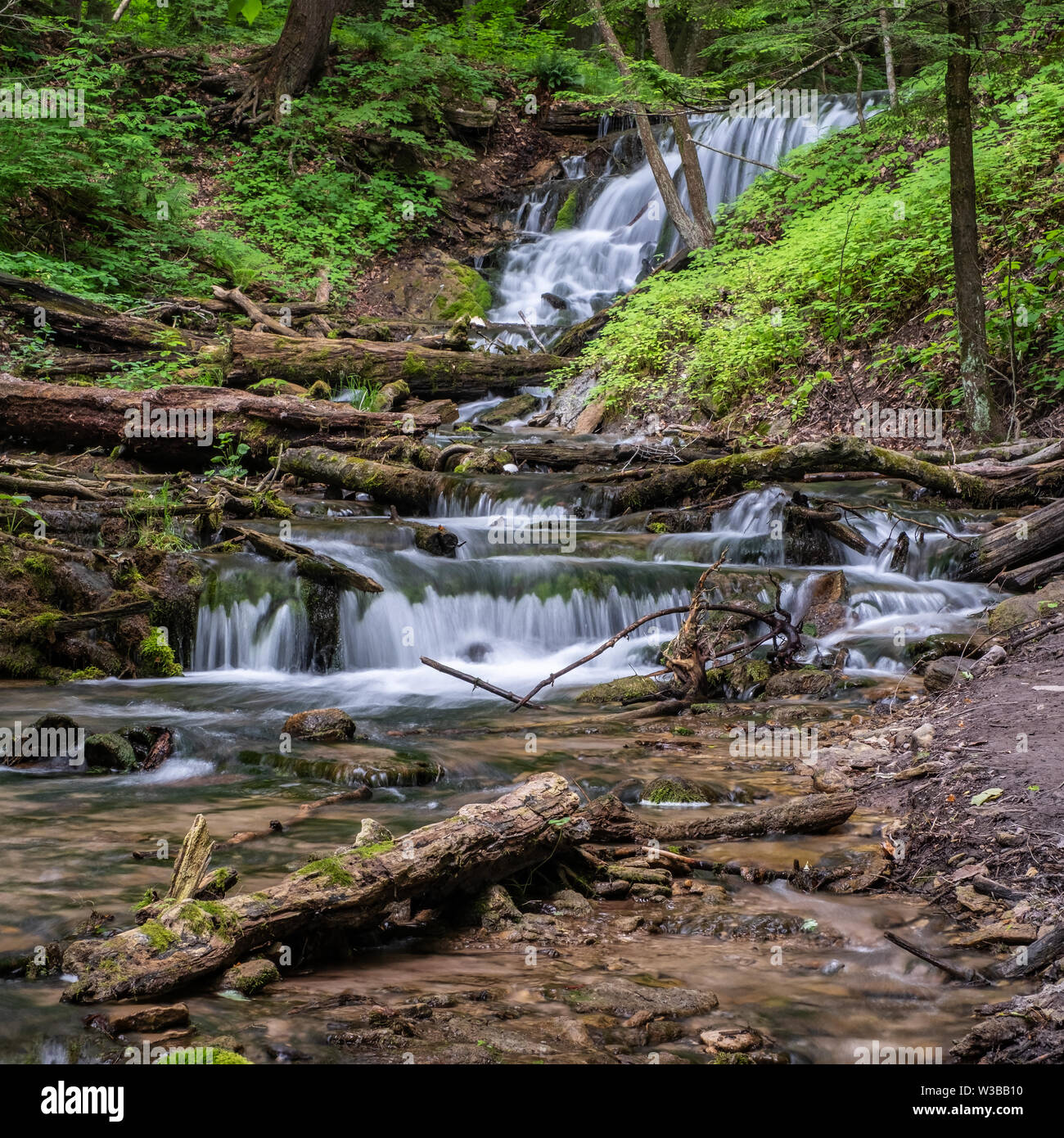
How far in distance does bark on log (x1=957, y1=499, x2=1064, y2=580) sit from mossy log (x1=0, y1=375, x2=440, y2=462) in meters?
7.77

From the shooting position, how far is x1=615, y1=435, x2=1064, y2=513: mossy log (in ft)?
30.6

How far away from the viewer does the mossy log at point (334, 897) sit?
265 cm

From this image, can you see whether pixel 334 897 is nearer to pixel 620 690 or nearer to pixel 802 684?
pixel 620 690

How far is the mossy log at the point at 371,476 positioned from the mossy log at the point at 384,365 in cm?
343

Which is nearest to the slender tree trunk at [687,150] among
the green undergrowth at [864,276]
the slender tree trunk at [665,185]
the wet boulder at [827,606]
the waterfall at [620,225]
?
the slender tree trunk at [665,185]

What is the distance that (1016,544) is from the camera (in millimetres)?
8656

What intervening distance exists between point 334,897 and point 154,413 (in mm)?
9857

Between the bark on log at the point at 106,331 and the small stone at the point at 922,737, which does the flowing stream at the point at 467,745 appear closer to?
the small stone at the point at 922,737

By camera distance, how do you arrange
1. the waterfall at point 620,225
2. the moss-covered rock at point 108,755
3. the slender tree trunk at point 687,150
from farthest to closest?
1. the waterfall at point 620,225
2. the slender tree trunk at point 687,150
3. the moss-covered rock at point 108,755

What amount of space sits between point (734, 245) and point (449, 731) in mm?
14028

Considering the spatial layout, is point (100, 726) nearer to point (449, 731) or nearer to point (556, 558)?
point (449, 731)

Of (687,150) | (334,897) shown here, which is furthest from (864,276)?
(334,897)

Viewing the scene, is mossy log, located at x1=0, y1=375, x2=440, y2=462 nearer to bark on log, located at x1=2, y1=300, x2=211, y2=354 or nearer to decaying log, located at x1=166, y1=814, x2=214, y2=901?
bark on log, located at x1=2, y1=300, x2=211, y2=354
